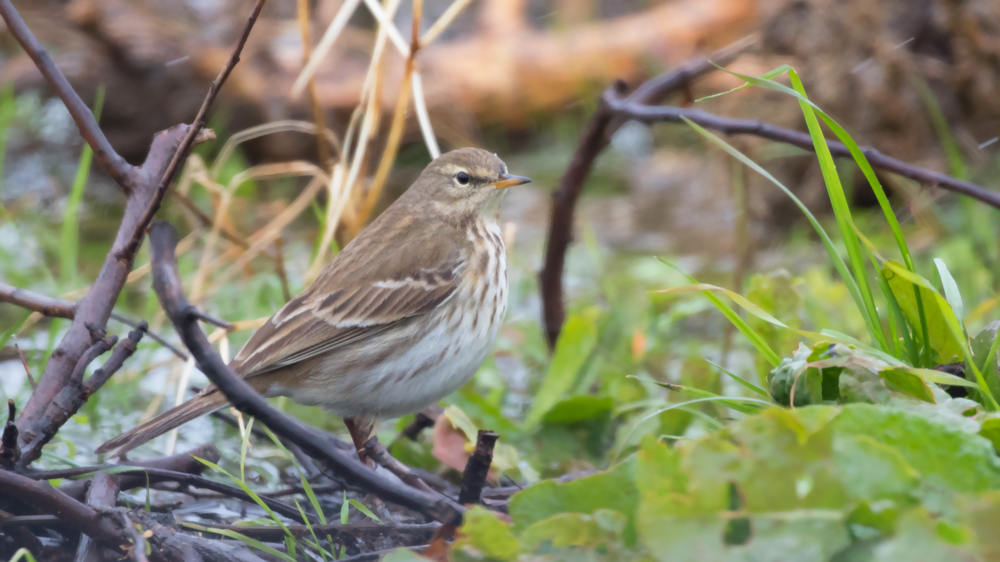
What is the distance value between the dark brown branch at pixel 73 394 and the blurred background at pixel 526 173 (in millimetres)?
548

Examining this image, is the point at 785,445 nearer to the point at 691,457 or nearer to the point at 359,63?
the point at 691,457

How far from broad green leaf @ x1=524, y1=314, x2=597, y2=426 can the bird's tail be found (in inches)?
47.7

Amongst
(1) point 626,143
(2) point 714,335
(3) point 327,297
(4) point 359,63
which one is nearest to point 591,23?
(1) point 626,143

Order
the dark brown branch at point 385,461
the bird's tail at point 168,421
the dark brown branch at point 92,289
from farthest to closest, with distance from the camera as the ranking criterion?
the bird's tail at point 168,421 < the dark brown branch at point 385,461 < the dark brown branch at point 92,289

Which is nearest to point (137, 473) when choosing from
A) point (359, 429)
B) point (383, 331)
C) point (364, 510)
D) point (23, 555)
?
point (23, 555)

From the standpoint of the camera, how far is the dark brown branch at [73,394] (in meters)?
1.99

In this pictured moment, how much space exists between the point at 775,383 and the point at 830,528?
62 cm

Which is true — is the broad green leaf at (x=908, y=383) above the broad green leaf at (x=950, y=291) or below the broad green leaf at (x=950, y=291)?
below

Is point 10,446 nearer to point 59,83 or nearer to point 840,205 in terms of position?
point 59,83

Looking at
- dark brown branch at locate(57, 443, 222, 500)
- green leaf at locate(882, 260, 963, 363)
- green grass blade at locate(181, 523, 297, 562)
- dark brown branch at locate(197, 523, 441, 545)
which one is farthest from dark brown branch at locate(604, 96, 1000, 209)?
dark brown branch at locate(57, 443, 222, 500)

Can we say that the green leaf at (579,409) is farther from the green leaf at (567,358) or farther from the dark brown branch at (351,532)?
the dark brown branch at (351,532)

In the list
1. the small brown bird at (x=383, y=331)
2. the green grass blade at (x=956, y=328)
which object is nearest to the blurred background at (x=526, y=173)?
the small brown bird at (x=383, y=331)

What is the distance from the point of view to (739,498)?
Answer: 162cm

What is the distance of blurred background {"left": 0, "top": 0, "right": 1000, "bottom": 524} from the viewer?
371 centimetres
